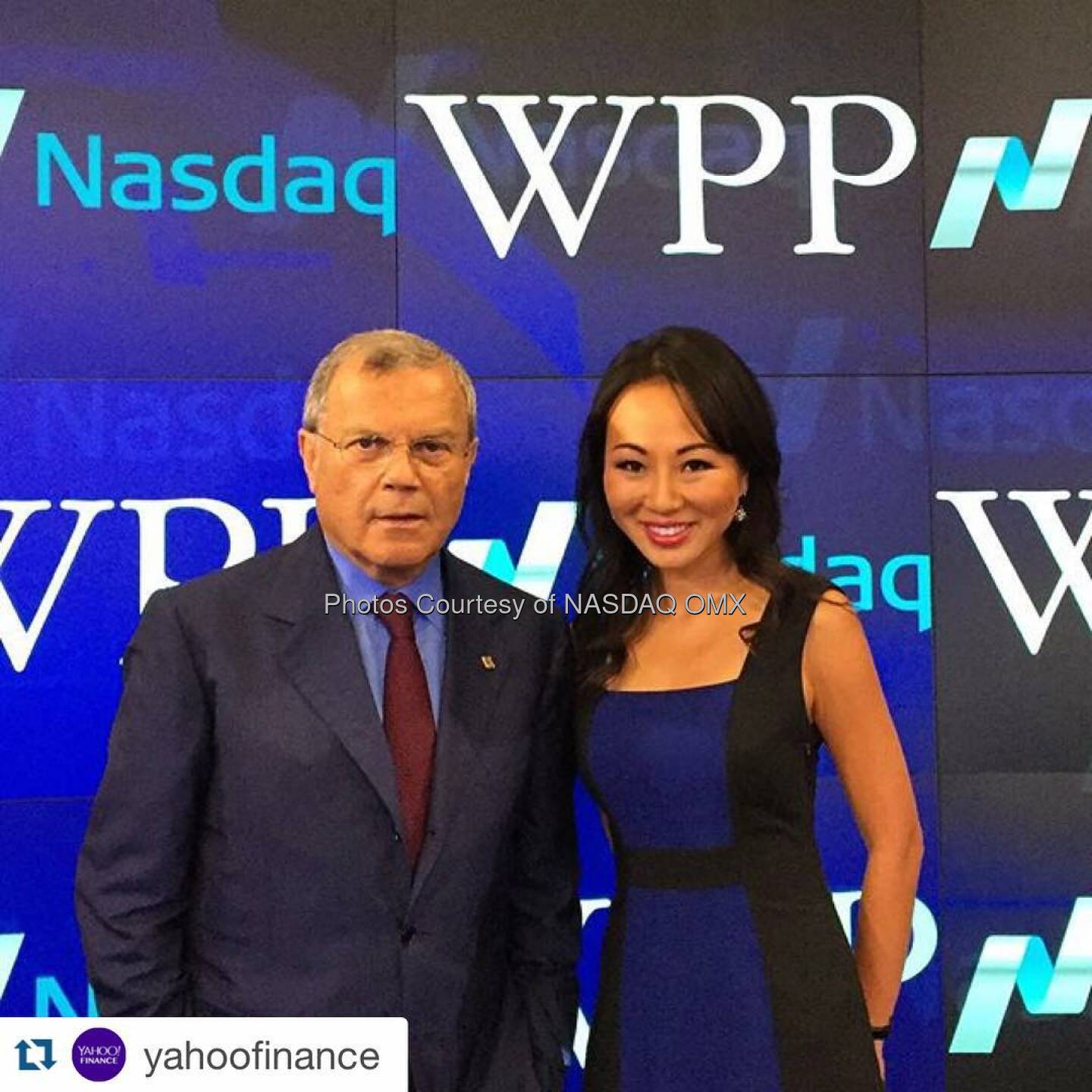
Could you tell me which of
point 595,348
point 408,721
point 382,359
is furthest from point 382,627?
point 595,348

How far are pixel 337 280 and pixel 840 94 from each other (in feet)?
3.52

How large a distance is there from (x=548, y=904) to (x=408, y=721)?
35cm

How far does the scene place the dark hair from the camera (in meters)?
2.11

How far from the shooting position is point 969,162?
3.04 m

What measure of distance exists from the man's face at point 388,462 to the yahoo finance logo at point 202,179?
3.40 ft

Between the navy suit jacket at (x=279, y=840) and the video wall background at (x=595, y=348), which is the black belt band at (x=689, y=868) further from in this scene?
the video wall background at (x=595, y=348)

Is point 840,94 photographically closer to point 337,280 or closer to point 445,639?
point 337,280

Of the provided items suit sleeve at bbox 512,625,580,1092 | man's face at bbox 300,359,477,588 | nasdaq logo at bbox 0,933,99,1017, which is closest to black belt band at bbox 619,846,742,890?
suit sleeve at bbox 512,625,580,1092

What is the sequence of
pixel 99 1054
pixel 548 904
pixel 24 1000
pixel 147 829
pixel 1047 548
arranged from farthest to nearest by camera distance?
pixel 1047 548
pixel 24 1000
pixel 548 904
pixel 147 829
pixel 99 1054

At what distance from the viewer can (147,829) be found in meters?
1.92

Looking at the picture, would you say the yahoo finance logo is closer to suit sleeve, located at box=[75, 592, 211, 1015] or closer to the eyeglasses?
the eyeglasses

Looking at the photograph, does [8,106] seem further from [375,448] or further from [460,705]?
[460,705]

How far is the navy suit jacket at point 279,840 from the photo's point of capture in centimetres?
193

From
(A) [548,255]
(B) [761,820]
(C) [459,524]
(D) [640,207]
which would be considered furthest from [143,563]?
(B) [761,820]
